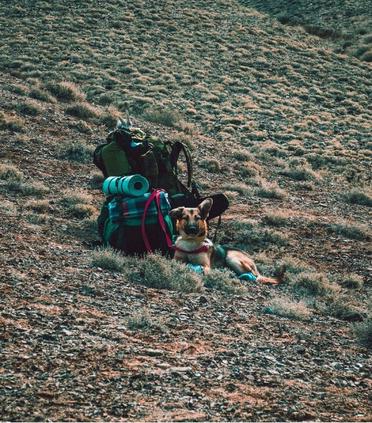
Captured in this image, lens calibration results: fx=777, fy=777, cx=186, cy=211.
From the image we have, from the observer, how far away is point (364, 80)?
3581 cm

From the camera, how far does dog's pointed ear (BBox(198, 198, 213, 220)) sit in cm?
1036

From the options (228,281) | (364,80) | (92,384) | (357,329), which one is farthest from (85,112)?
(364,80)

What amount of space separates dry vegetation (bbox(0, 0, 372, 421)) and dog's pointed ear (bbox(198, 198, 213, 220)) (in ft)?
3.78

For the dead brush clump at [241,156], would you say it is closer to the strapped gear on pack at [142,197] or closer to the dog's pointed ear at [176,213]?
the strapped gear on pack at [142,197]

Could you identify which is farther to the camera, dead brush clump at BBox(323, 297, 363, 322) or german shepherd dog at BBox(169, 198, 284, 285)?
german shepherd dog at BBox(169, 198, 284, 285)

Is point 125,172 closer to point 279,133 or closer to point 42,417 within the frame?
point 42,417

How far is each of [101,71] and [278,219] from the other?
17470 mm

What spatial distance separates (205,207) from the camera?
10383 mm

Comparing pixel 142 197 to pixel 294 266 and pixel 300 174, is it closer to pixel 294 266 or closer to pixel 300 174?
pixel 294 266

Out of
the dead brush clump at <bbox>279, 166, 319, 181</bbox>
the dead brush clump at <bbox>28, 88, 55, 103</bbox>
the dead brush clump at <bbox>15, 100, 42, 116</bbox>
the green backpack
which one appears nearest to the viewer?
the green backpack

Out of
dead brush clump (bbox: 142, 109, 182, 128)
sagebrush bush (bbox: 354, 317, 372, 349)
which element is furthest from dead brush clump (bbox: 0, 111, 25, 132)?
sagebrush bush (bbox: 354, 317, 372, 349)

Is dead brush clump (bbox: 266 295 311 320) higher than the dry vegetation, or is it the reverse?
the dry vegetation


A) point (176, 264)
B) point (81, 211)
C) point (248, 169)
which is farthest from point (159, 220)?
point (248, 169)

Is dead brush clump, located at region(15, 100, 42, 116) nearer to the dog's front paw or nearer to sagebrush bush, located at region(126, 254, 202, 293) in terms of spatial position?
the dog's front paw
